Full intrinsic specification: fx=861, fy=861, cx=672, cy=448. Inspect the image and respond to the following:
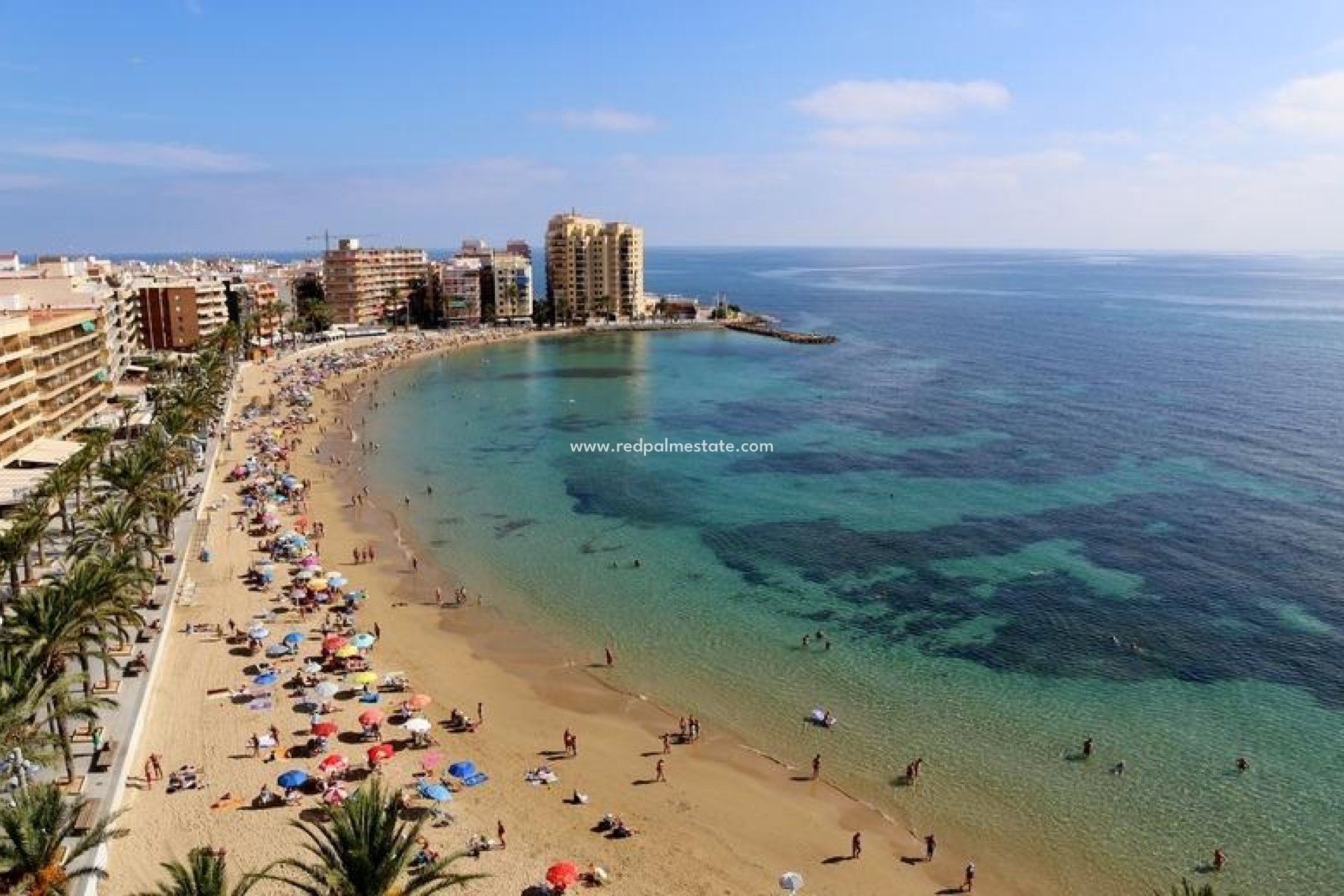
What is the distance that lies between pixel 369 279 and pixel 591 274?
4143cm

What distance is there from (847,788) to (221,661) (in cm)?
2638

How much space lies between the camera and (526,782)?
29422 millimetres

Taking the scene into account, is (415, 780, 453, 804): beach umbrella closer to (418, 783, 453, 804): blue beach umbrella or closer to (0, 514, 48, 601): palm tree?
(418, 783, 453, 804): blue beach umbrella

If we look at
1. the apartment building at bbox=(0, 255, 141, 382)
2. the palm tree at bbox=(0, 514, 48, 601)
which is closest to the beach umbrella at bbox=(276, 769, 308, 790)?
the palm tree at bbox=(0, 514, 48, 601)

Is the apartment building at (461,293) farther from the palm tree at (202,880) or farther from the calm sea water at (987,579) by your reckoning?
the palm tree at (202,880)

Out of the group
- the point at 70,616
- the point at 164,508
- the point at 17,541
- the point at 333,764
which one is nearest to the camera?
the point at 70,616

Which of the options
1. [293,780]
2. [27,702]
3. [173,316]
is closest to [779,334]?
[173,316]

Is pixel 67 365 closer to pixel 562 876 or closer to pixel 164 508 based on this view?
pixel 164 508

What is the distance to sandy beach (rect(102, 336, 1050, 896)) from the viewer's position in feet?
82.8

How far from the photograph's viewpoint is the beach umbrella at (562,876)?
23969mm

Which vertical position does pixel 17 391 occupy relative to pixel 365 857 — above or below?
above

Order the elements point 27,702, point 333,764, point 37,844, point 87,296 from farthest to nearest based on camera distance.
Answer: point 87,296 → point 333,764 → point 27,702 → point 37,844

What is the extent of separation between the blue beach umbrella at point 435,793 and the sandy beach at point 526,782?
528mm

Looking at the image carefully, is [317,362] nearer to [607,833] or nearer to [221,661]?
[221,661]
